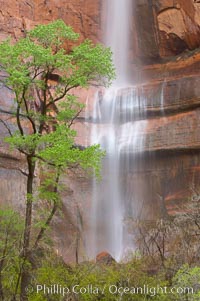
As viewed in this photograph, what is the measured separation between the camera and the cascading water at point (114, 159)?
84.1ft

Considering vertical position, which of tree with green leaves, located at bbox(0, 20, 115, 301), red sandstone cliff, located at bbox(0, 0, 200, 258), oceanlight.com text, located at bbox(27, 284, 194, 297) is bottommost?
oceanlight.com text, located at bbox(27, 284, 194, 297)

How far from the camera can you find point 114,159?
26938mm

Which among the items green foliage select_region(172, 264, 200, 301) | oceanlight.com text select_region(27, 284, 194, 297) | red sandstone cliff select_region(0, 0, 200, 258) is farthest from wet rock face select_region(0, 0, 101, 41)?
green foliage select_region(172, 264, 200, 301)

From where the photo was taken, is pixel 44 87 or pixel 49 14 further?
pixel 49 14

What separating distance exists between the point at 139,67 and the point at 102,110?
4.70m

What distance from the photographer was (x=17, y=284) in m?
12.9

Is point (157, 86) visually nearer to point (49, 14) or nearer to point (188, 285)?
point (49, 14)

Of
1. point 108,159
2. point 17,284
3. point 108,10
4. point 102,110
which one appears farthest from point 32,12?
point 17,284

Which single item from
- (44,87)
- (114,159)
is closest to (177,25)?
(114,159)

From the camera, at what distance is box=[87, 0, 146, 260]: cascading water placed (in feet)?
84.1

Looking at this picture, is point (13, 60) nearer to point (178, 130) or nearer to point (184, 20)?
point (178, 130)

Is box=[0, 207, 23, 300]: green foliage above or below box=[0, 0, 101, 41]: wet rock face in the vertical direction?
below

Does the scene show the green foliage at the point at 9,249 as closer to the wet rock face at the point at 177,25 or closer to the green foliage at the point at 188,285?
the green foliage at the point at 188,285

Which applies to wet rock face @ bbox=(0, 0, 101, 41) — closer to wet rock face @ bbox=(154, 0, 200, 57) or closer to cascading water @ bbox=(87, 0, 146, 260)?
wet rock face @ bbox=(154, 0, 200, 57)
